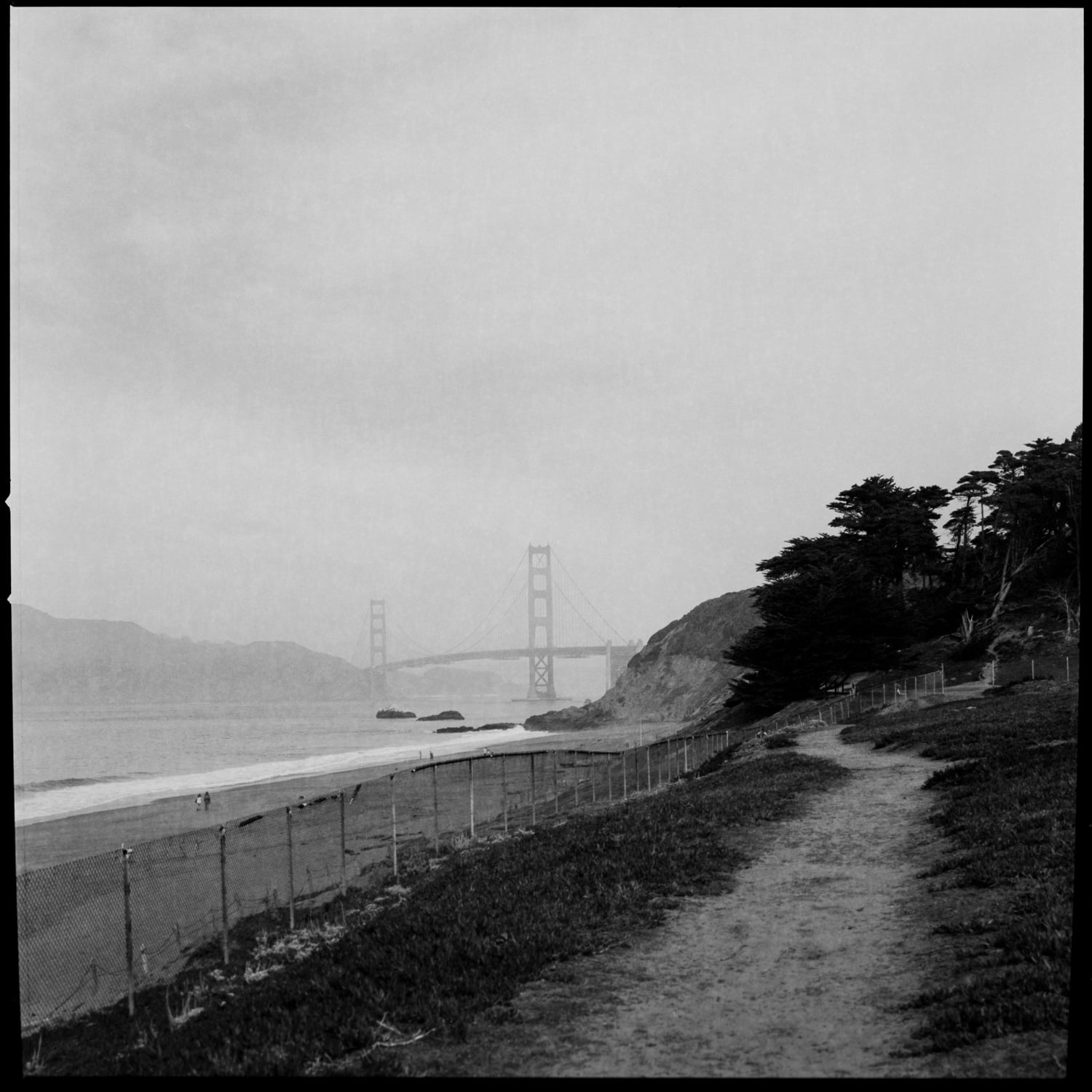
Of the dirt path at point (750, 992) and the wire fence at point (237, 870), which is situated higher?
the dirt path at point (750, 992)

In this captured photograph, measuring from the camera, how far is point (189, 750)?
242 ft

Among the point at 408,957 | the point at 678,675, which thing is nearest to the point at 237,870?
the point at 408,957

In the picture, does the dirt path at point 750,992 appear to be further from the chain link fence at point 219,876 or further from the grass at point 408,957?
the chain link fence at point 219,876

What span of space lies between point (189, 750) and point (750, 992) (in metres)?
72.8

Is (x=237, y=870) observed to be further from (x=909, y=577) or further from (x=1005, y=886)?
(x=909, y=577)

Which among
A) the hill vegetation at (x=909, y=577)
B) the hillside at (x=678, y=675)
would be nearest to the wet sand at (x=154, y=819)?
the hill vegetation at (x=909, y=577)

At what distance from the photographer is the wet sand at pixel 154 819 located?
28.0 m

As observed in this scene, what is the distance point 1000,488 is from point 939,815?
6012cm

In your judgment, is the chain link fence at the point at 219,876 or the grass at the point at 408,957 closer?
the grass at the point at 408,957

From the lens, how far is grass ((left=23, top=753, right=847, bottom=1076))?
297 inches

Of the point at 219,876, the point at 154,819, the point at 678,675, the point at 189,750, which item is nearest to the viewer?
the point at 219,876

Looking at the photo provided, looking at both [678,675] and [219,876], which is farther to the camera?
[678,675]

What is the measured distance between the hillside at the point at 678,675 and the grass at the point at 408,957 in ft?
252

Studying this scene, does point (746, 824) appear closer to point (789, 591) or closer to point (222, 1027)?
point (222, 1027)
